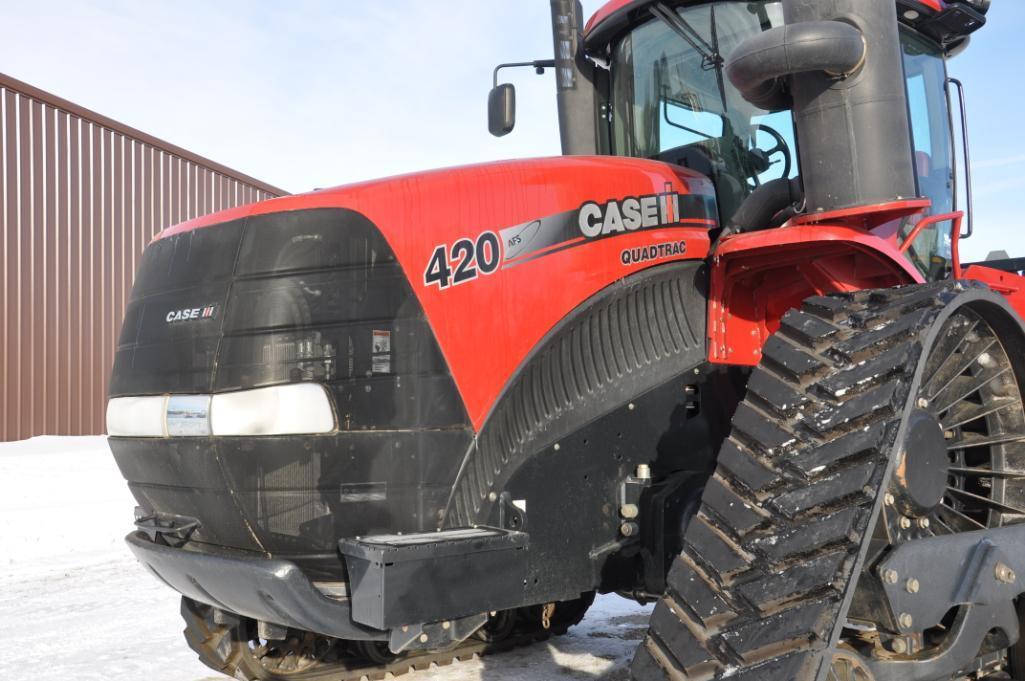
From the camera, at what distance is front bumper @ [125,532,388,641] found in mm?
2490

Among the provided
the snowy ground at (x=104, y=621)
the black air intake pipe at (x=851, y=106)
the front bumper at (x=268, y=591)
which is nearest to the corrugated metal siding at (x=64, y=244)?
the snowy ground at (x=104, y=621)

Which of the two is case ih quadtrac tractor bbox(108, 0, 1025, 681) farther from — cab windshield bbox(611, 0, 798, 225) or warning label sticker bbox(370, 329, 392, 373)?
cab windshield bbox(611, 0, 798, 225)

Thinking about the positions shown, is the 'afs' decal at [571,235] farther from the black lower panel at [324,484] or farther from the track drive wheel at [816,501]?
the track drive wheel at [816,501]

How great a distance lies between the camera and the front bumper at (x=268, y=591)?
8.17ft

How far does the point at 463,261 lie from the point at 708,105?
4.55ft

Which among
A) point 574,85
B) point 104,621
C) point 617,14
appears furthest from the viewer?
point 104,621

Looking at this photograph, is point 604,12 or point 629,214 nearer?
point 629,214

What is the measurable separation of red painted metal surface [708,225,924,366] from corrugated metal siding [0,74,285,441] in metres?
12.4

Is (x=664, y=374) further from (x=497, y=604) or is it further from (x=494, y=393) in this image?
(x=497, y=604)

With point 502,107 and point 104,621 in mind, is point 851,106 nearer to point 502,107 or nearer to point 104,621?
point 502,107

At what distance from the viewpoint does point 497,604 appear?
2.67 meters

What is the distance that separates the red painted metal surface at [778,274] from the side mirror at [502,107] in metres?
1.46

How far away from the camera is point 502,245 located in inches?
109

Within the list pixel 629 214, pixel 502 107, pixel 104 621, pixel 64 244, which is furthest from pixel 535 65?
pixel 64 244
